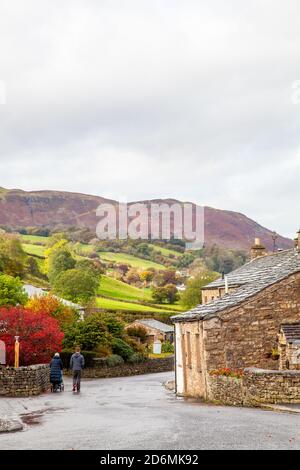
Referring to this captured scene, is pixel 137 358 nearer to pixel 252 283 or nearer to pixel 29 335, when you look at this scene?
pixel 29 335

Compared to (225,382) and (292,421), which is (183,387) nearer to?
(225,382)

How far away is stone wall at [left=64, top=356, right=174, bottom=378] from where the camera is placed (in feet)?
178

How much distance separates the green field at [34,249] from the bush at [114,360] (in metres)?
80.8

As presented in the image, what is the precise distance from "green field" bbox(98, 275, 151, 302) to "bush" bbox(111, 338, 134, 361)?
168 ft

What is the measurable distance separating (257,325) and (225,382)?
394 cm

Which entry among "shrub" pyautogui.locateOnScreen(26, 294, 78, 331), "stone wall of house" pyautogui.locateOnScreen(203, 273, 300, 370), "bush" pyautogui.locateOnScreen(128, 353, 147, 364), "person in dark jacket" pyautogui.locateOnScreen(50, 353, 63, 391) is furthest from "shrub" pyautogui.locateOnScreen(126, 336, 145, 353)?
"stone wall of house" pyautogui.locateOnScreen(203, 273, 300, 370)

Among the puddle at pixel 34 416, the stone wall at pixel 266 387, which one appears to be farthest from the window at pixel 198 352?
the puddle at pixel 34 416

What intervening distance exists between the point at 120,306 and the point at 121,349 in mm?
40136

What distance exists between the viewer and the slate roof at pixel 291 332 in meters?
A: 26.8

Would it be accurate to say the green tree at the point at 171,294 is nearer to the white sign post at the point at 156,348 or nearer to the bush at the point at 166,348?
the bush at the point at 166,348

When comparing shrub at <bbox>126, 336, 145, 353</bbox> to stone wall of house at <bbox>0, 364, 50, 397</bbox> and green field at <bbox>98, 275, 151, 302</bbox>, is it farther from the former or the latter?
green field at <bbox>98, 275, 151, 302</bbox>

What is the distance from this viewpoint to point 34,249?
479ft
